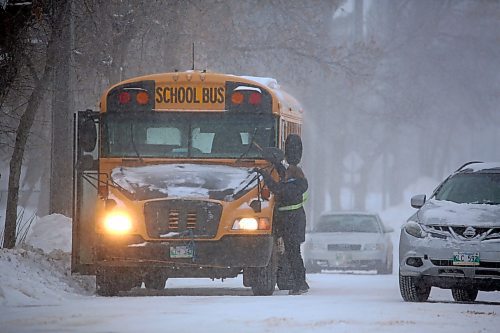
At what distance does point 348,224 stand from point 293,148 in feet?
41.2

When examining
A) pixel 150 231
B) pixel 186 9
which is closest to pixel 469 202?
pixel 150 231

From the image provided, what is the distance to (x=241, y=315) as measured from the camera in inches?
473

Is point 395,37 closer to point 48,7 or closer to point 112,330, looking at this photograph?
point 48,7

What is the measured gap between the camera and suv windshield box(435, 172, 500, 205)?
651 inches

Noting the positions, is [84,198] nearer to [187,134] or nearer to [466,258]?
[187,134]

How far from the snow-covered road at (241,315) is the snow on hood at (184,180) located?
1475 mm

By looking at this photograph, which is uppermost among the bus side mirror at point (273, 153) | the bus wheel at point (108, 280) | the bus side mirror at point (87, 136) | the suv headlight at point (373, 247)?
the bus side mirror at point (87, 136)

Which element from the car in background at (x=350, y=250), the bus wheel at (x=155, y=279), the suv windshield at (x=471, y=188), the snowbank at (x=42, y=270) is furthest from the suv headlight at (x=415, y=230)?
the car in background at (x=350, y=250)

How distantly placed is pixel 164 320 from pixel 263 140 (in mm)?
5414

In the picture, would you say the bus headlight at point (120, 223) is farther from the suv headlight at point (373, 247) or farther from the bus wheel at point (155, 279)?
the suv headlight at point (373, 247)

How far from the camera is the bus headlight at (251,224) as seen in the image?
1578cm

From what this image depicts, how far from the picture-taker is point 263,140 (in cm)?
1662

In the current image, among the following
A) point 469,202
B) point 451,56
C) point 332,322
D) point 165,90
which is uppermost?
point 451,56

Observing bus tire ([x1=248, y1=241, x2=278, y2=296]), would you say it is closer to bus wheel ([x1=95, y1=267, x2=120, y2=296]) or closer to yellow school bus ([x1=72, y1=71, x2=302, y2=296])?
yellow school bus ([x1=72, y1=71, x2=302, y2=296])
